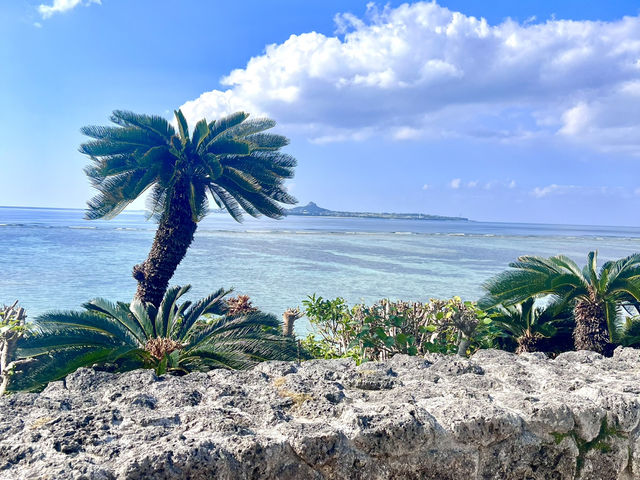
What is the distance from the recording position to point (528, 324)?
9734mm

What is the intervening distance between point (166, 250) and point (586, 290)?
28.3ft

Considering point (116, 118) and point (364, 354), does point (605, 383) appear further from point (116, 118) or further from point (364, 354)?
point (116, 118)

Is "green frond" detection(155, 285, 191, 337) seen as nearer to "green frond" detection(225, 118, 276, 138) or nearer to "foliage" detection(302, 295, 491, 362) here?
"foliage" detection(302, 295, 491, 362)

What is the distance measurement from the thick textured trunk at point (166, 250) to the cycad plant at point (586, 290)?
21.8 ft

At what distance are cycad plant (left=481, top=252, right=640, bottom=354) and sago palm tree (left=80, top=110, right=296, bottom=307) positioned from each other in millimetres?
5875

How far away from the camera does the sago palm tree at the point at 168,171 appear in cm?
1079

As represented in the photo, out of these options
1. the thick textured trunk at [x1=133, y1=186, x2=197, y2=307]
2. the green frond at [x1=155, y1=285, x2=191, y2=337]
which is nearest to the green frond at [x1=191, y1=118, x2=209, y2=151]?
the thick textured trunk at [x1=133, y1=186, x2=197, y2=307]

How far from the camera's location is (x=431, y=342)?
842cm

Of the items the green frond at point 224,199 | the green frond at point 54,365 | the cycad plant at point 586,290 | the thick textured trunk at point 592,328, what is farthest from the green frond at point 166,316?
the thick textured trunk at point 592,328

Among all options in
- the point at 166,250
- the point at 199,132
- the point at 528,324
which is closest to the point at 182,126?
the point at 199,132

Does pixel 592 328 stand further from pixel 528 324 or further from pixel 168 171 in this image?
pixel 168 171

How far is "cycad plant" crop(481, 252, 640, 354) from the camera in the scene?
8781mm

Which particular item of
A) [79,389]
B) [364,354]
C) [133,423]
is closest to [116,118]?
[364,354]

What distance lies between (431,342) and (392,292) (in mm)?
14559
